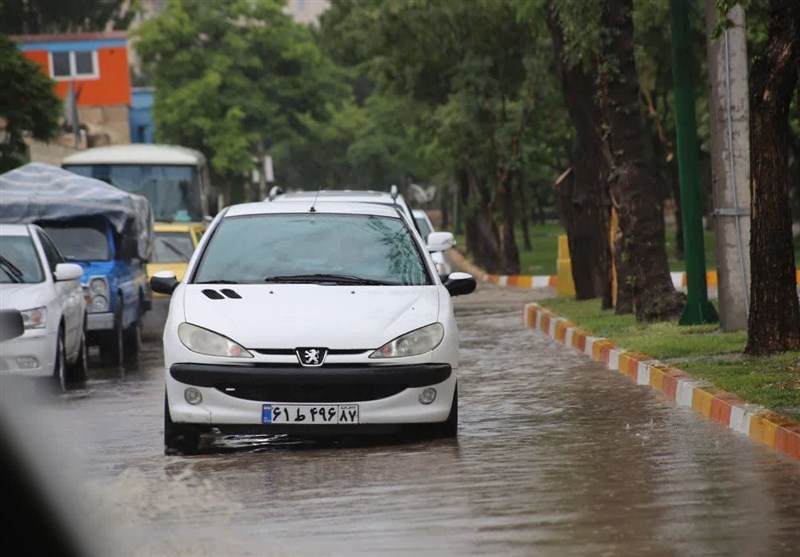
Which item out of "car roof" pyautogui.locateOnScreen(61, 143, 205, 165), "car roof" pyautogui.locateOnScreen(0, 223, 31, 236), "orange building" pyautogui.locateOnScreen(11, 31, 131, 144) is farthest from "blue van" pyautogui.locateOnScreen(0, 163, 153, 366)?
"orange building" pyautogui.locateOnScreen(11, 31, 131, 144)

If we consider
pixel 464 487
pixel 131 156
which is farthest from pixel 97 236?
pixel 131 156

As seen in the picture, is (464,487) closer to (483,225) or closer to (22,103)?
(22,103)

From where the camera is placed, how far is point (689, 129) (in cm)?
1905

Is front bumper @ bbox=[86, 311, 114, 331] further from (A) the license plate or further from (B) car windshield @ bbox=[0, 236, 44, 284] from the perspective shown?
(A) the license plate

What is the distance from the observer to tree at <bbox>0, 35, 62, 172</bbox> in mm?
37406

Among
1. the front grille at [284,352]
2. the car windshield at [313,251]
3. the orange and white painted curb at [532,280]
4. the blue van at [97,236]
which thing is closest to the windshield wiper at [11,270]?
the blue van at [97,236]

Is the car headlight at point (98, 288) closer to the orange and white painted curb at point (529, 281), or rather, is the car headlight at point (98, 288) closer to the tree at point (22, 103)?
the orange and white painted curb at point (529, 281)

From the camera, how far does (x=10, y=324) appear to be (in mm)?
14875

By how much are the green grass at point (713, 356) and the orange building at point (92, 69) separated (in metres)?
62.1

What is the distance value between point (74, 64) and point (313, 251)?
73.8 metres

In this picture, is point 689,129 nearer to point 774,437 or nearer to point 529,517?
point 774,437

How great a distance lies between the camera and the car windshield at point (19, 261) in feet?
53.9

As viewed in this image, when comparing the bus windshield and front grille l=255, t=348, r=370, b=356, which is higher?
the bus windshield

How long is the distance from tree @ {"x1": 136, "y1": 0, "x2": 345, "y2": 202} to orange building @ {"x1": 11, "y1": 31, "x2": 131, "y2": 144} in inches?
201
